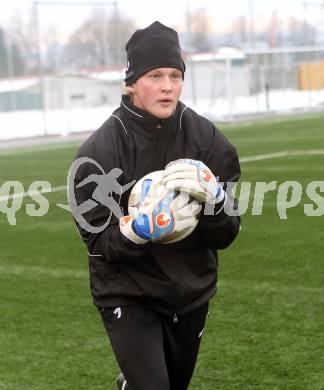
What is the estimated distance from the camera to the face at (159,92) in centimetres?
324

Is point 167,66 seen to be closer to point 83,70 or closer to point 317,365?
point 317,365

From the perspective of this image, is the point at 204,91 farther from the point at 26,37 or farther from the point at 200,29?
the point at 26,37

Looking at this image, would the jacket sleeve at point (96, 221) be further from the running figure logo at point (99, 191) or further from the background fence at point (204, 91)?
the background fence at point (204, 91)

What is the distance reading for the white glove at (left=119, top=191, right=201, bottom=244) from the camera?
3033 mm

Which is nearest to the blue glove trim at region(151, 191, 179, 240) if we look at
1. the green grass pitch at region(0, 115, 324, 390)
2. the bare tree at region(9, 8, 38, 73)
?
the green grass pitch at region(0, 115, 324, 390)

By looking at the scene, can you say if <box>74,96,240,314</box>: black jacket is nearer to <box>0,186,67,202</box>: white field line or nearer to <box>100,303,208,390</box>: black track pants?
<box>100,303,208,390</box>: black track pants

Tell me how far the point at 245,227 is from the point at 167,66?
6.23 metres

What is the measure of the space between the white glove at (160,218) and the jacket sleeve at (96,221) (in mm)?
70

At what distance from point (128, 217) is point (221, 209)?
0.35m

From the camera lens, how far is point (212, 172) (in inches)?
133

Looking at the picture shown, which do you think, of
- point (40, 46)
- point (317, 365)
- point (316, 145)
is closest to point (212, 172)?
point (317, 365)

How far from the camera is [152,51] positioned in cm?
329

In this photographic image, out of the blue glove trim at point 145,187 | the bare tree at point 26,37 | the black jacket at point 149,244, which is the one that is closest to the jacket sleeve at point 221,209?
the black jacket at point 149,244

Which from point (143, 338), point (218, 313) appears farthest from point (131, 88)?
point (218, 313)
